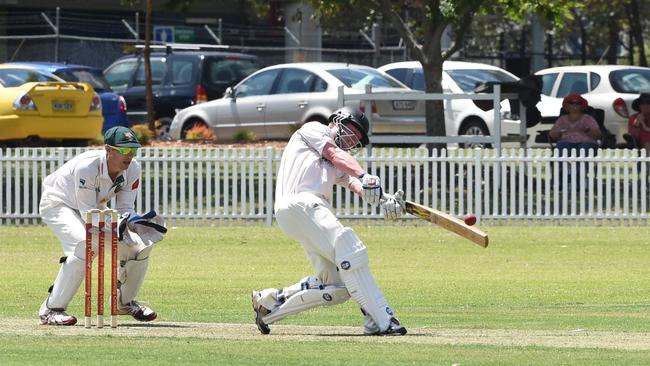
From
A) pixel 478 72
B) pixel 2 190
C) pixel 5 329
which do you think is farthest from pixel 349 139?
pixel 478 72

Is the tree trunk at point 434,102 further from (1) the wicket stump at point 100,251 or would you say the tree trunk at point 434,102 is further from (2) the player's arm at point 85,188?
(1) the wicket stump at point 100,251

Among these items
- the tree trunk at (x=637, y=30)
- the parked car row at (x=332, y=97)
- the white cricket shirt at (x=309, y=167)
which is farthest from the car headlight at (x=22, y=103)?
the tree trunk at (x=637, y=30)

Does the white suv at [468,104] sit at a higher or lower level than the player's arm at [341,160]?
higher

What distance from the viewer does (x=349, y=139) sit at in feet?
38.0

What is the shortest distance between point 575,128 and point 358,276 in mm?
13600

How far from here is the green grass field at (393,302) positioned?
1017 centimetres

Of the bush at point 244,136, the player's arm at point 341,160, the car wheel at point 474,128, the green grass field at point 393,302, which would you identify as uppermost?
the car wheel at point 474,128

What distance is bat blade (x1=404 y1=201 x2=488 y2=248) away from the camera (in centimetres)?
1094

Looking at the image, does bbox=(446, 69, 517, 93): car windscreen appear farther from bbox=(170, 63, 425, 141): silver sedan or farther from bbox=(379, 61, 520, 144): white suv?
bbox=(170, 63, 425, 141): silver sedan

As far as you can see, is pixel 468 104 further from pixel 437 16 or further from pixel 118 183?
pixel 118 183

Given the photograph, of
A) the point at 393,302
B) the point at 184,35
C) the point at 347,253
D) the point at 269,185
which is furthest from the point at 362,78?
the point at 347,253

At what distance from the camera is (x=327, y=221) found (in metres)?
11.1

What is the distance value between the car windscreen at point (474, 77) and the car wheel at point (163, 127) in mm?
5680

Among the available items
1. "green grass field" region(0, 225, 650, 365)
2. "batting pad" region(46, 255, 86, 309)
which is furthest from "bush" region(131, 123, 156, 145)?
"batting pad" region(46, 255, 86, 309)
